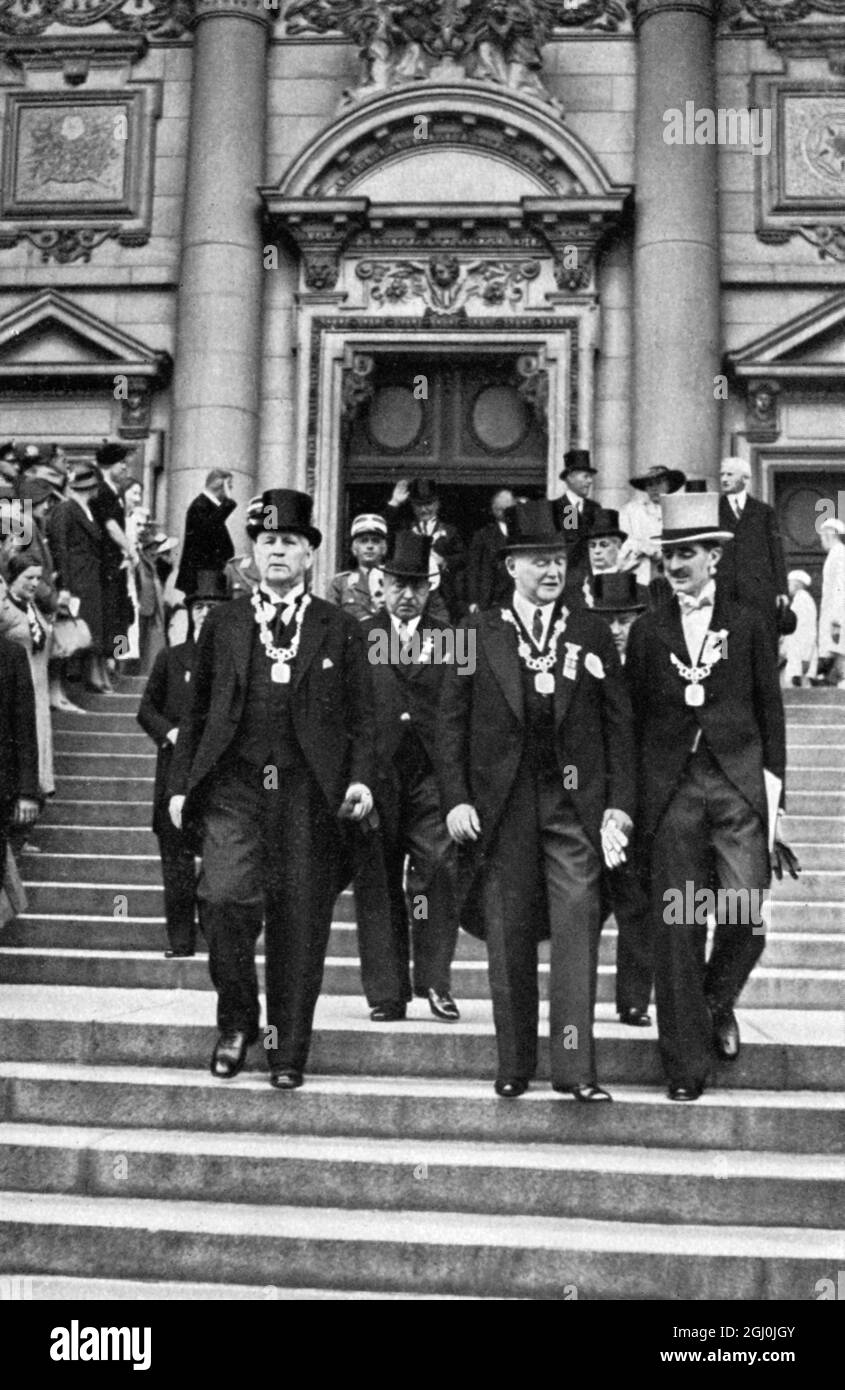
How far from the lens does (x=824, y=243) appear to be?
56.5 ft

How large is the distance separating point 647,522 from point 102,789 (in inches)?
196

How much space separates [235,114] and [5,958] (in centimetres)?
1181

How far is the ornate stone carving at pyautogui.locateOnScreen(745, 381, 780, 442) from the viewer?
1705 cm

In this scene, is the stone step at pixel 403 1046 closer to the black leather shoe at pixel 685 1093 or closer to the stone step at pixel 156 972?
the black leather shoe at pixel 685 1093

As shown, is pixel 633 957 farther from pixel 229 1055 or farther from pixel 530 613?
pixel 229 1055

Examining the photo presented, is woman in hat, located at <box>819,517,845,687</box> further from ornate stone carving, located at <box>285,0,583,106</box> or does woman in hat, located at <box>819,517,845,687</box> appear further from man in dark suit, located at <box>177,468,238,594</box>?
ornate stone carving, located at <box>285,0,583,106</box>

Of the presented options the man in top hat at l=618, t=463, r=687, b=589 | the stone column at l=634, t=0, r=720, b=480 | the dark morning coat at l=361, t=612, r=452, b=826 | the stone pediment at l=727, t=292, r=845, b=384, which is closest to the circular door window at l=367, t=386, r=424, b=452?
the stone column at l=634, t=0, r=720, b=480

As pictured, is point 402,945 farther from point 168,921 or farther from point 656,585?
point 656,585

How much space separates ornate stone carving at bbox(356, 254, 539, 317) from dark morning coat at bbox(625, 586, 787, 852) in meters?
11.9

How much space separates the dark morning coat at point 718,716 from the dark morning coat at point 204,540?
323 inches

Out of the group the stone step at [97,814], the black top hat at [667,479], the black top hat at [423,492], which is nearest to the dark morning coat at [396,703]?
the stone step at [97,814]

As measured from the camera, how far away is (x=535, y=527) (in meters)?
6.16
